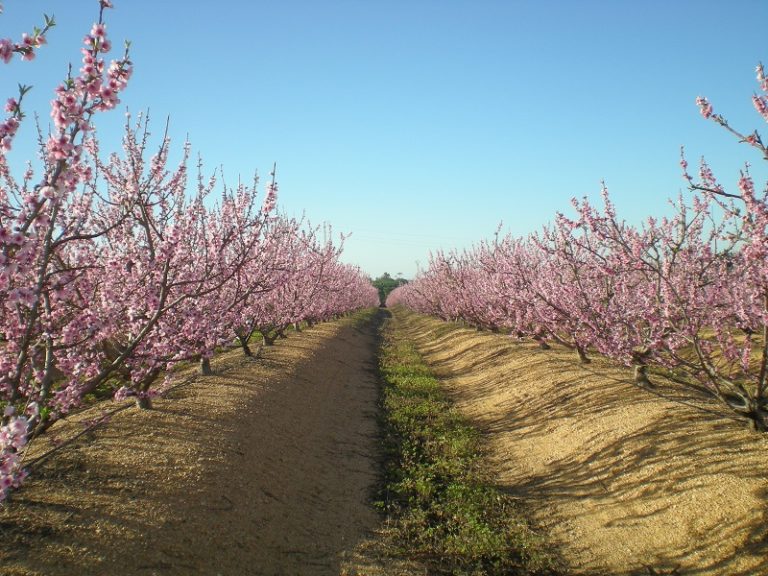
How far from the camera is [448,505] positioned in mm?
8383

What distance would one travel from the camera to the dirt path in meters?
5.60

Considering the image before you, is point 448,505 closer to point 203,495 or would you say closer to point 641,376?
point 203,495

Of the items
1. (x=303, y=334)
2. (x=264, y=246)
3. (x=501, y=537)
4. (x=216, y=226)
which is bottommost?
(x=501, y=537)

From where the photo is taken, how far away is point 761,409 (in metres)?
7.73

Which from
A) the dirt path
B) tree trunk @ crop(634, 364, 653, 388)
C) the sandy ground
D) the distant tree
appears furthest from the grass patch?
the distant tree

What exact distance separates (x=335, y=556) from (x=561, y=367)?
10053 mm

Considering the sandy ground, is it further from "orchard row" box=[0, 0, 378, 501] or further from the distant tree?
the distant tree

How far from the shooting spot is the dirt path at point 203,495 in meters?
5.60

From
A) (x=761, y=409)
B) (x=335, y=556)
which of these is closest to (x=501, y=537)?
(x=335, y=556)

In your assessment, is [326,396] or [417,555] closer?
[417,555]

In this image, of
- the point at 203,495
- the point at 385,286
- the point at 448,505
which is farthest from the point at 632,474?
the point at 385,286

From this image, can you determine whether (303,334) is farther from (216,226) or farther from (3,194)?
(3,194)

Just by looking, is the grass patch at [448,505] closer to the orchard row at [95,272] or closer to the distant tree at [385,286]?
the orchard row at [95,272]

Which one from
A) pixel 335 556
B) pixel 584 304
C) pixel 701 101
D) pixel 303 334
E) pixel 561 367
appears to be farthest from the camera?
pixel 303 334
